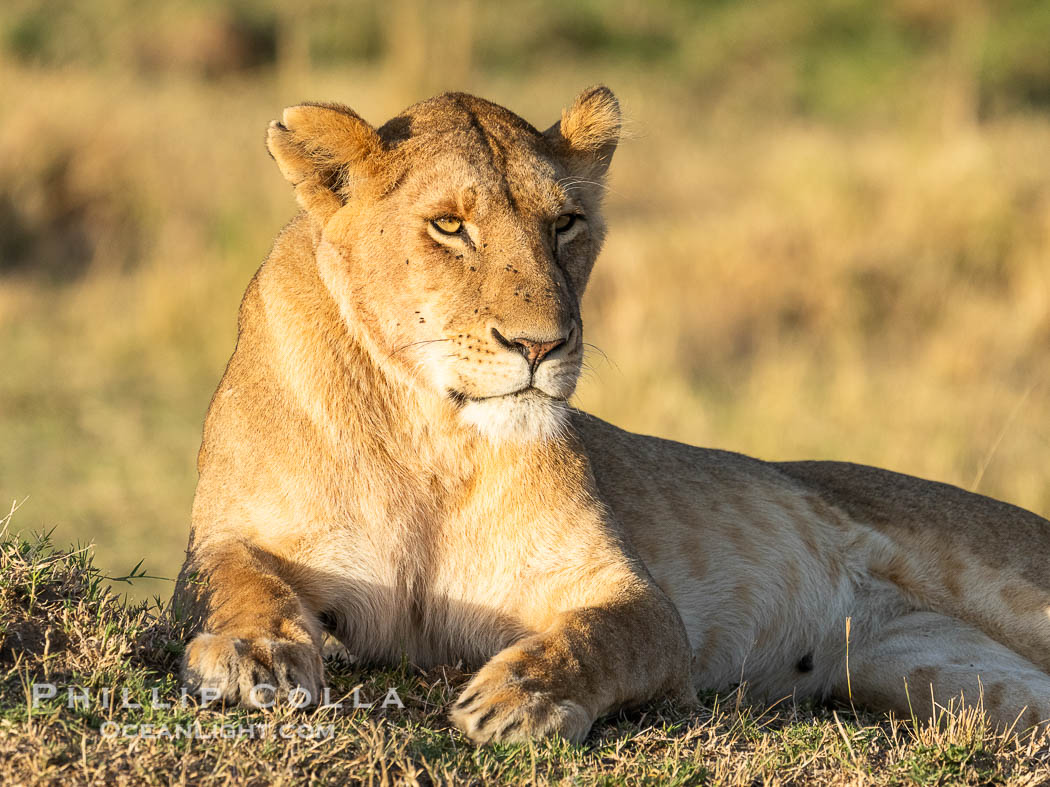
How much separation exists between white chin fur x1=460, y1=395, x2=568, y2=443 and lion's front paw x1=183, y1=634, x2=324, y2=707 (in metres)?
0.74

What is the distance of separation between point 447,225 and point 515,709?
4.21 ft

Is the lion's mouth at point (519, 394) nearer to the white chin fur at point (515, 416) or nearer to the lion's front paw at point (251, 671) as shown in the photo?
the white chin fur at point (515, 416)

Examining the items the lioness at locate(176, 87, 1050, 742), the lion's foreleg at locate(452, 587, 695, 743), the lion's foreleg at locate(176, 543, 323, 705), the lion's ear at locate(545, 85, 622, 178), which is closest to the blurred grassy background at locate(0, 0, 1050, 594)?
the lion's ear at locate(545, 85, 622, 178)

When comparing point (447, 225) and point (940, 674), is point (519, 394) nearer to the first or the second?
point (447, 225)

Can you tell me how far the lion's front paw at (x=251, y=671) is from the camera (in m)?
3.07

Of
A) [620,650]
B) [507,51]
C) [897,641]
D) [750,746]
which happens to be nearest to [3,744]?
[620,650]

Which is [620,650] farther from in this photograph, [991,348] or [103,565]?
[991,348]

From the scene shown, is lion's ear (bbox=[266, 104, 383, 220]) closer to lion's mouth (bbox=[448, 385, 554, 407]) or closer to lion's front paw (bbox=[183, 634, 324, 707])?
lion's mouth (bbox=[448, 385, 554, 407])

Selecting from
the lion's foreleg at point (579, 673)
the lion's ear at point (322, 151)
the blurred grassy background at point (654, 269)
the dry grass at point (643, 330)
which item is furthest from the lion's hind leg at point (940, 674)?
the blurred grassy background at point (654, 269)

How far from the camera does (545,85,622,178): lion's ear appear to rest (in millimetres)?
4180

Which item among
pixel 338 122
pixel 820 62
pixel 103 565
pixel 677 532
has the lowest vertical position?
pixel 103 565

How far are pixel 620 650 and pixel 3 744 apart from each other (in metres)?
1.45

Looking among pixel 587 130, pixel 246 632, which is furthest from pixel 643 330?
pixel 246 632

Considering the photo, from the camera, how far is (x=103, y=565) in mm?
6945
